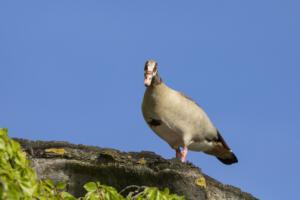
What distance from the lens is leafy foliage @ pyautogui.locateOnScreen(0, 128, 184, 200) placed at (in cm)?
642

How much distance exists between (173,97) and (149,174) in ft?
11.0

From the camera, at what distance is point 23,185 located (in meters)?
6.79

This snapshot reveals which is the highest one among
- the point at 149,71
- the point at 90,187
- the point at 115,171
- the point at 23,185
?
the point at 149,71

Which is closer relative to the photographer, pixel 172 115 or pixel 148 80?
pixel 148 80

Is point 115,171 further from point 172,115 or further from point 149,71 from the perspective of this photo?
point 172,115

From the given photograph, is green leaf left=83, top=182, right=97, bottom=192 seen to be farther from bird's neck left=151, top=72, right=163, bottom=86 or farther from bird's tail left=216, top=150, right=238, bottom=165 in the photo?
bird's tail left=216, top=150, right=238, bottom=165

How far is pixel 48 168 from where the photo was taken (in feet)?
34.4

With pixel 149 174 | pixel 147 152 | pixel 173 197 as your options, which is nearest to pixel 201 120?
pixel 147 152

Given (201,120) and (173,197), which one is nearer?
(173,197)

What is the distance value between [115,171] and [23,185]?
3.92 meters

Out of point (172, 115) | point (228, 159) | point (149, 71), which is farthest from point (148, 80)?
point (228, 159)

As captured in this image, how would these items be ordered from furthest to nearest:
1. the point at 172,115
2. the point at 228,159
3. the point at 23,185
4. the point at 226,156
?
the point at 228,159 → the point at 226,156 → the point at 172,115 → the point at 23,185

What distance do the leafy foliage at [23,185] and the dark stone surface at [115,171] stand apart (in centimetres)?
182

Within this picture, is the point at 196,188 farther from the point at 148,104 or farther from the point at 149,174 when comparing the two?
the point at 148,104
